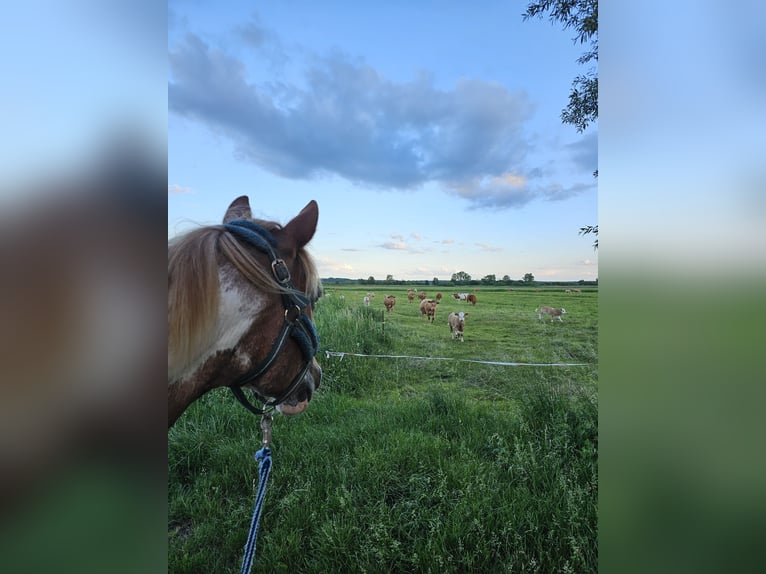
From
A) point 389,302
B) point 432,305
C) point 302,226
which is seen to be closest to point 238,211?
point 302,226

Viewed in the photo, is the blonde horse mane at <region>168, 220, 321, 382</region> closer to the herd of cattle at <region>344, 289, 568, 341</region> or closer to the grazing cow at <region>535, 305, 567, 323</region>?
the herd of cattle at <region>344, 289, 568, 341</region>

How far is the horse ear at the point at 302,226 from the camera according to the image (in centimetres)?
134

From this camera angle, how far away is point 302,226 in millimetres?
1351

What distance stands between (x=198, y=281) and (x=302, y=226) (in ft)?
1.52

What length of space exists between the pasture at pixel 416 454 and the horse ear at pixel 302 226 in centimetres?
119

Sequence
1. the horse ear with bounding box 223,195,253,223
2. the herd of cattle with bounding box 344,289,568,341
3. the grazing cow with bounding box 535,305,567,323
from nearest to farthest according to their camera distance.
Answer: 1. the horse ear with bounding box 223,195,253,223
2. the grazing cow with bounding box 535,305,567,323
3. the herd of cattle with bounding box 344,289,568,341

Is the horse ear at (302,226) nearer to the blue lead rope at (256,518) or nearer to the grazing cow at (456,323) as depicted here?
the blue lead rope at (256,518)

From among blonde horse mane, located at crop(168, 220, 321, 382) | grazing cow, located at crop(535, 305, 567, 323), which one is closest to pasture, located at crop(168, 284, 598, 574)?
grazing cow, located at crop(535, 305, 567, 323)

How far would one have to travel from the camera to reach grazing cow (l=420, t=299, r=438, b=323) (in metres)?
2.63
